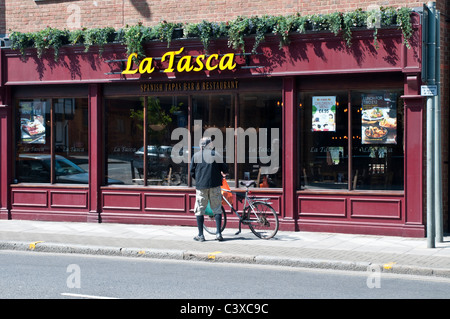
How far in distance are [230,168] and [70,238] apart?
3.79 meters

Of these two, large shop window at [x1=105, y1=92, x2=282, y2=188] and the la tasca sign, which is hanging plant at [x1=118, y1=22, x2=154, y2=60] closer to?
the la tasca sign

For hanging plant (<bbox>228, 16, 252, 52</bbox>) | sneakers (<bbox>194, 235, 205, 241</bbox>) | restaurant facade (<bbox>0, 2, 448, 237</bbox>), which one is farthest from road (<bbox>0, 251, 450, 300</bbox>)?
hanging plant (<bbox>228, 16, 252, 52</bbox>)

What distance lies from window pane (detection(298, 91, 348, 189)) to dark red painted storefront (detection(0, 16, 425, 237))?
0.19m

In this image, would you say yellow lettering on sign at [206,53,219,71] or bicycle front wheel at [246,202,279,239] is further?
yellow lettering on sign at [206,53,219,71]

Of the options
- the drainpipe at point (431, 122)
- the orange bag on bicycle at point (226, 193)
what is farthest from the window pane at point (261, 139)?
the drainpipe at point (431, 122)

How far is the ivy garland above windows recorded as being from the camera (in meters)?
12.5

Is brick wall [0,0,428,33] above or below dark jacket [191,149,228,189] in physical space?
above

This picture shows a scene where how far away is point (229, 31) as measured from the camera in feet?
44.4

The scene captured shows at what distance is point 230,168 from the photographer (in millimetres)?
14250

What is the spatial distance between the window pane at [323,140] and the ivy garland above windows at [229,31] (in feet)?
4.24

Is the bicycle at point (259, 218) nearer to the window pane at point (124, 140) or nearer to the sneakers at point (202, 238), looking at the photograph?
the sneakers at point (202, 238)

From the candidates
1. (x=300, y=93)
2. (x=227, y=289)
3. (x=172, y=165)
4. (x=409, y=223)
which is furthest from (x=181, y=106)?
(x=227, y=289)
